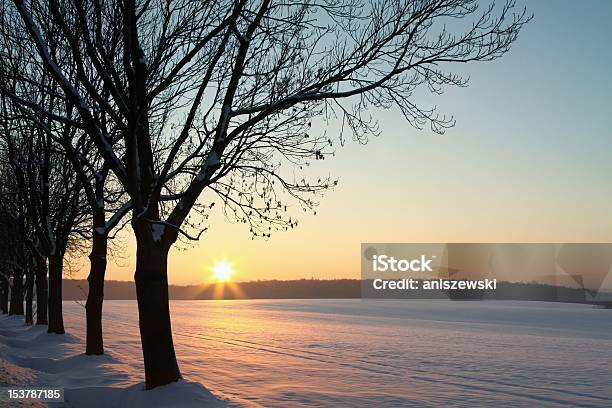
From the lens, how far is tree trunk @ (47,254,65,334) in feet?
74.9

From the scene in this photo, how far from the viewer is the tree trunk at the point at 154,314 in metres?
11.1

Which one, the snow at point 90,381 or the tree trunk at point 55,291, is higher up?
the tree trunk at point 55,291

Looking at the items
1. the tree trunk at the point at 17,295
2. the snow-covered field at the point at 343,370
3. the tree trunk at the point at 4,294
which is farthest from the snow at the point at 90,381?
the tree trunk at the point at 4,294

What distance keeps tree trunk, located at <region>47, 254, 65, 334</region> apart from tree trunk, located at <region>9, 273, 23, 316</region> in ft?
73.2

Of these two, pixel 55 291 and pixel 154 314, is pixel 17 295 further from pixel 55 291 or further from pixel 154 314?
pixel 154 314

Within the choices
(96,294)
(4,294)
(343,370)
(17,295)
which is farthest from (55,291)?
(4,294)

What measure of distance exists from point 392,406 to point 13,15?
1158 centimetres

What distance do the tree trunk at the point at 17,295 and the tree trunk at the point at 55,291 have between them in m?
22.3

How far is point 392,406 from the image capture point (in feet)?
34.9

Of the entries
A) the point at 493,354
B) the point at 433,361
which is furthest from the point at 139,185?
the point at 493,354

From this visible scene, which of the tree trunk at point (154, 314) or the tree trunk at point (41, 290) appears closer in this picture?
the tree trunk at point (154, 314)

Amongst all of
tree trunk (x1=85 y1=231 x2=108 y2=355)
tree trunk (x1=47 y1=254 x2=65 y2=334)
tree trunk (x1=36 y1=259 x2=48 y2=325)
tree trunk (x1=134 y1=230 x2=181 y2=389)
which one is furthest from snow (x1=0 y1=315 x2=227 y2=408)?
tree trunk (x1=36 y1=259 x2=48 y2=325)

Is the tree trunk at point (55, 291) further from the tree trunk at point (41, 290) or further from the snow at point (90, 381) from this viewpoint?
the tree trunk at point (41, 290)

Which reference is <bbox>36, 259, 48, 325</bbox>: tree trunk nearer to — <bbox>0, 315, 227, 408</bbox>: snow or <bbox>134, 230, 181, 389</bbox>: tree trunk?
<bbox>0, 315, 227, 408</bbox>: snow
